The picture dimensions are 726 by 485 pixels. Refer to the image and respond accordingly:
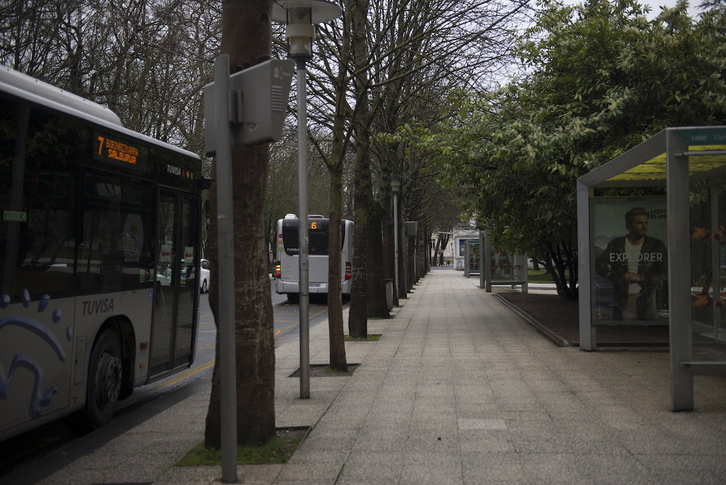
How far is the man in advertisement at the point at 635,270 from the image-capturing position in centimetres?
1248

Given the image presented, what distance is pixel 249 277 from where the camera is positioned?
19.9 ft

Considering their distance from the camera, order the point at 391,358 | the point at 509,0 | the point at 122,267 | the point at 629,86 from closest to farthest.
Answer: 1. the point at 122,267
2. the point at 391,358
3. the point at 509,0
4. the point at 629,86

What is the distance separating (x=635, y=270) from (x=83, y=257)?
8.71 m

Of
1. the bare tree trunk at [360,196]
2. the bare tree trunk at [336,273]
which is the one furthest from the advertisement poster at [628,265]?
the bare tree trunk at [360,196]

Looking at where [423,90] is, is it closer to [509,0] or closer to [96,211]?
[509,0]

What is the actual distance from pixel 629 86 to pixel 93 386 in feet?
36.3

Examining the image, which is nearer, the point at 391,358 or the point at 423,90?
the point at 391,358

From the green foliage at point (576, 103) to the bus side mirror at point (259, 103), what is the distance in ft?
29.8

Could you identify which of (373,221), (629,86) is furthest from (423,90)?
(629,86)

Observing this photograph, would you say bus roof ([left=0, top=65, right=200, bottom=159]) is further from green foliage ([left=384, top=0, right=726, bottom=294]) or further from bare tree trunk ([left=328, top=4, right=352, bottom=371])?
green foliage ([left=384, top=0, right=726, bottom=294])

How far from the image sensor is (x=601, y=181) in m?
11.3

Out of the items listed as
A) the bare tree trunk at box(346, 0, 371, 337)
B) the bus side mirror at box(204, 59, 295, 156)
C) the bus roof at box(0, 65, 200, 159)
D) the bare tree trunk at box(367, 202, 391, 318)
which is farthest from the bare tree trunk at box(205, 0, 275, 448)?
the bare tree trunk at box(367, 202, 391, 318)

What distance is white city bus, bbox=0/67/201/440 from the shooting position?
19.2 feet

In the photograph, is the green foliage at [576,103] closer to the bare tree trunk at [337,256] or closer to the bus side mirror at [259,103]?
the bare tree trunk at [337,256]
